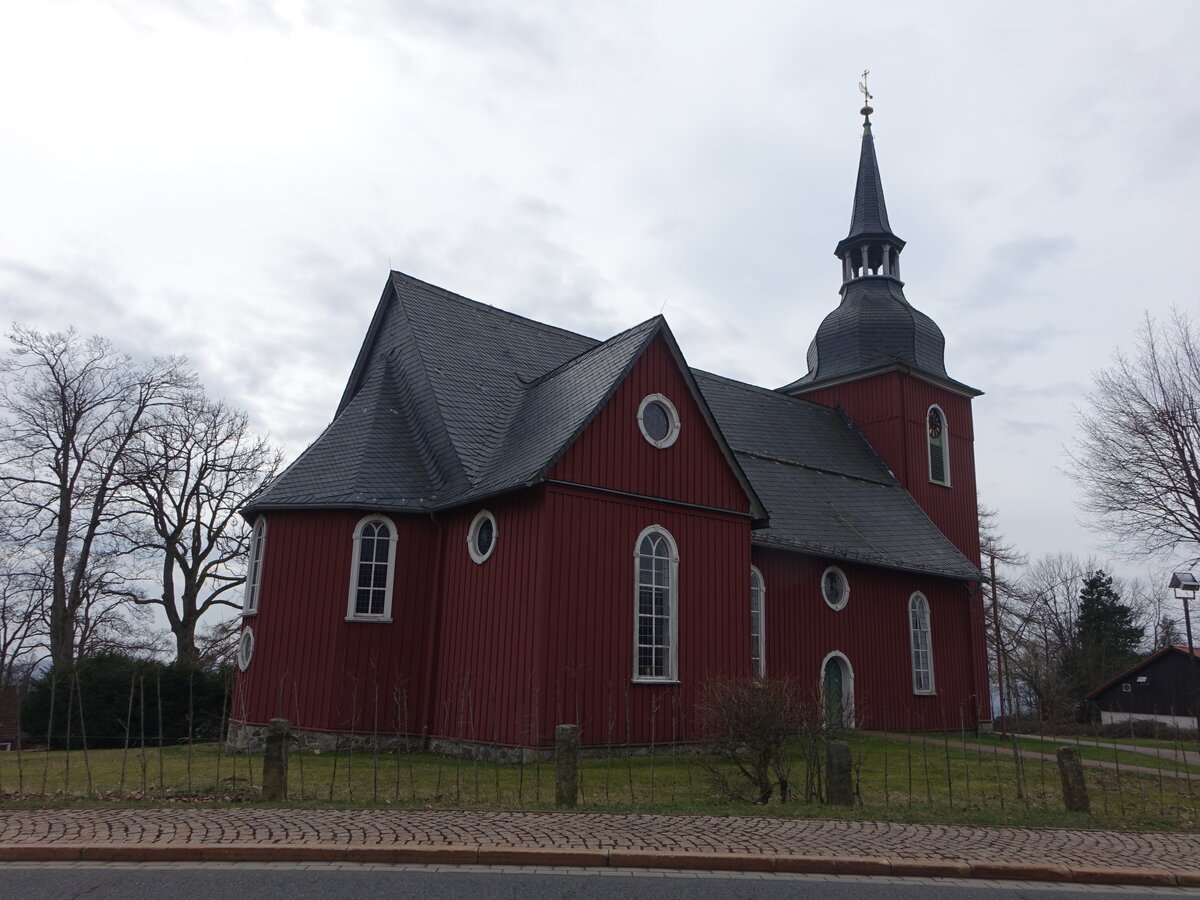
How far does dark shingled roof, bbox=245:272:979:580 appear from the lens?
16.1m

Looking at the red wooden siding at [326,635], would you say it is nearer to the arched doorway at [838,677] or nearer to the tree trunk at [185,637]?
the arched doorway at [838,677]

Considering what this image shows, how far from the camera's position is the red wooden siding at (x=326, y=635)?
50.1ft

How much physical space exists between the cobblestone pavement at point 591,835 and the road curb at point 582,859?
8 centimetres

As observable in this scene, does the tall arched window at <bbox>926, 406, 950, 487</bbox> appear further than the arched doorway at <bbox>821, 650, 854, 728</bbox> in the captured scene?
Yes

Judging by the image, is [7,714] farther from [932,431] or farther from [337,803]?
[932,431]

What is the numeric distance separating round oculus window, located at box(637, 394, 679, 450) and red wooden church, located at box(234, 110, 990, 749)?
0.04 m

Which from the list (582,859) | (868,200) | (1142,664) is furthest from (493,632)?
(1142,664)

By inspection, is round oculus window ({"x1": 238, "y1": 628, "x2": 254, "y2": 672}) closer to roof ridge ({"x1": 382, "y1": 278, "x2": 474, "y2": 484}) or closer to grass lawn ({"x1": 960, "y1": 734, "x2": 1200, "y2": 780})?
roof ridge ({"x1": 382, "y1": 278, "x2": 474, "y2": 484})

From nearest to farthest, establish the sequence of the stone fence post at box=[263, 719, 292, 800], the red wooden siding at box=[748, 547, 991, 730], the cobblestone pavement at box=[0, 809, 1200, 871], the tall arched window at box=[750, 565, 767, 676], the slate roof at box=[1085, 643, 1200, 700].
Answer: the cobblestone pavement at box=[0, 809, 1200, 871], the stone fence post at box=[263, 719, 292, 800], the tall arched window at box=[750, 565, 767, 676], the red wooden siding at box=[748, 547, 991, 730], the slate roof at box=[1085, 643, 1200, 700]

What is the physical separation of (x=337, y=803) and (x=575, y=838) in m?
2.80

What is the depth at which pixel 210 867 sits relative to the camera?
6.75 m

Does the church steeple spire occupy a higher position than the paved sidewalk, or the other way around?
the church steeple spire

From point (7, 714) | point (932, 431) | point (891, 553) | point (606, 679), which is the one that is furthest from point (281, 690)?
point (7, 714)

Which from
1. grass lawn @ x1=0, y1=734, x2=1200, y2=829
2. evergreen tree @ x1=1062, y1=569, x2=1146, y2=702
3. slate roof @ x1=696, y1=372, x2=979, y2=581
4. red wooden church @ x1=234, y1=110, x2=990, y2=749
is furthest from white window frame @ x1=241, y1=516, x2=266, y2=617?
evergreen tree @ x1=1062, y1=569, x2=1146, y2=702
